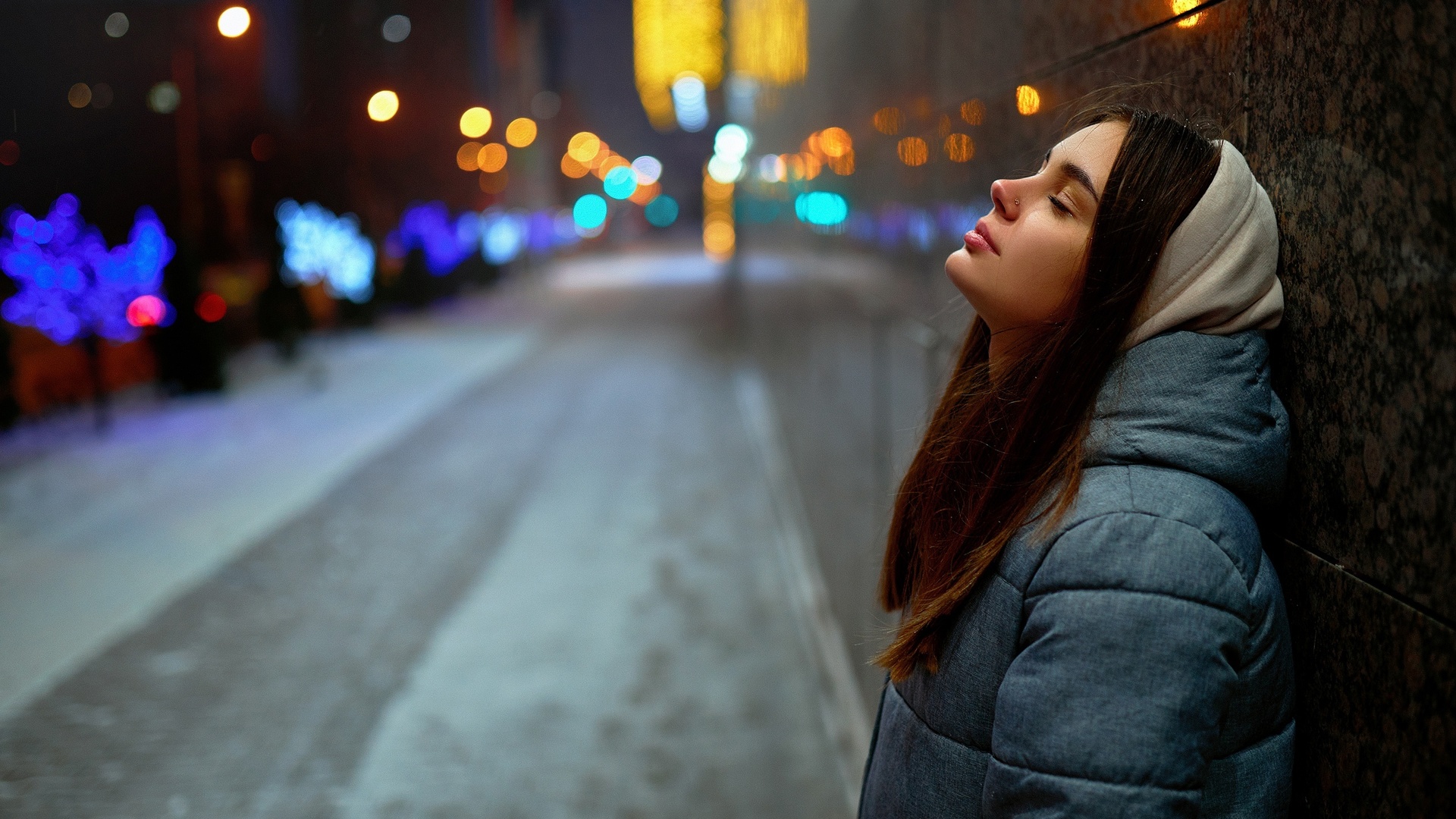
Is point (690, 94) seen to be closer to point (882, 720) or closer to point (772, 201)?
point (772, 201)

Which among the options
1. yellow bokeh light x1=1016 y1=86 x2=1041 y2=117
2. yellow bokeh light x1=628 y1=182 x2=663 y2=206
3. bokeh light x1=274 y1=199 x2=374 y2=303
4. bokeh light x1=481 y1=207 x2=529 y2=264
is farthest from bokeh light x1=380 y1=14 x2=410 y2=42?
yellow bokeh light x1=628 y1=182 x2=663 y2=206

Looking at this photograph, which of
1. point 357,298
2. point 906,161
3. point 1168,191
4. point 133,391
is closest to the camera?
point 1168,191

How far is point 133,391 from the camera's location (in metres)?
14.6

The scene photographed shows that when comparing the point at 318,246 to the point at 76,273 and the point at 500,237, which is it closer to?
the point at 76,273

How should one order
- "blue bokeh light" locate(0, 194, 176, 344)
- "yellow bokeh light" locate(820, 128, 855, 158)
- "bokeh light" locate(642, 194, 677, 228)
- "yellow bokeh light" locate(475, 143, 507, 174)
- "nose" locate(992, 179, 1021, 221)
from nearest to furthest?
"nose" locate(992, 179, 1021, 221)
"yellow bokeh light" locate(820, 128, 855, 158)
"blue bokeh light" locate(0, 194, 176, 344)
"yellow bokeh light" locate(475, 143, 507, 174)
"bokeh light" locate(642, 194, 677, 228)

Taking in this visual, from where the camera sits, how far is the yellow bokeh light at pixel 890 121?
4277mm

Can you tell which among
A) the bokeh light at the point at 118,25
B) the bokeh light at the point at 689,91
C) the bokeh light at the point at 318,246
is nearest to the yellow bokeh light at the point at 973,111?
the bokeh light at the point at 118,25

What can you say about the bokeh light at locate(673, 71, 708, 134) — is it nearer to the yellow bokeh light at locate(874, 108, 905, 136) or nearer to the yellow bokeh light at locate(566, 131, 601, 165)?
the yellow bokeh light at locate(874, 108, 905, 136)

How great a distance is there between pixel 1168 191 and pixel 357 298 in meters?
23.7

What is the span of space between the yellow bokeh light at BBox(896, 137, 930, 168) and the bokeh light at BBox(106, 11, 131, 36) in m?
14.2

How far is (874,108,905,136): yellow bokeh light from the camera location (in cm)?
428

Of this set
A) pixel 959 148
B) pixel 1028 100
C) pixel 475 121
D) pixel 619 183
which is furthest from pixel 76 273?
pixel 619 183

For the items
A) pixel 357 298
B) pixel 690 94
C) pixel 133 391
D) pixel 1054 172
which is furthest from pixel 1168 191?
pixel 690 94

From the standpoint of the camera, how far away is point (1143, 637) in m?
1.23
